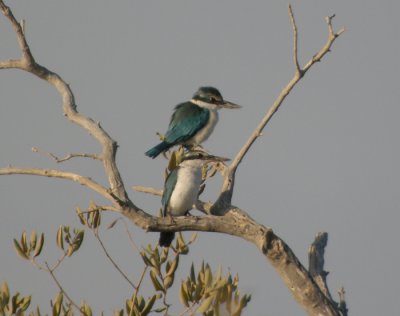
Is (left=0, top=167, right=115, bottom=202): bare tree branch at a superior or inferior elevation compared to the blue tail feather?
superior

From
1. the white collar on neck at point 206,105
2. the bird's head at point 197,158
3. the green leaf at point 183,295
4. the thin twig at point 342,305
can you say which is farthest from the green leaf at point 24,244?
the white collar on neck at point 206,105

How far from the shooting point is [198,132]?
11.4 metres

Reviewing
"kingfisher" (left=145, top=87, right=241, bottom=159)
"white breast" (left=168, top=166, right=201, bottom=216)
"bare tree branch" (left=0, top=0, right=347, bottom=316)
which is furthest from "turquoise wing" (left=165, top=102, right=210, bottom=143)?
"bare tree branch" (left=0, top=0, right=347, bottom=316)

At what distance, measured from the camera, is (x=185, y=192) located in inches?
361

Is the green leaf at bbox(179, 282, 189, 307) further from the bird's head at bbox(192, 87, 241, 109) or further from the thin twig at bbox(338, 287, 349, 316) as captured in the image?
the bird's head at bbox(192, 87, 241, 109)

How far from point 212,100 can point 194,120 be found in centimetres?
84

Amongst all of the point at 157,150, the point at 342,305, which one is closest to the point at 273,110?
the point at 342,305

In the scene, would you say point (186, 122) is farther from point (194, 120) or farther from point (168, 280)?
point (168, 280)

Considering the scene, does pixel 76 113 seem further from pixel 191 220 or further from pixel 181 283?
pixel 181 283

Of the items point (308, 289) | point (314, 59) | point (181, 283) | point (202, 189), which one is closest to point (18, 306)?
point (181, 283)

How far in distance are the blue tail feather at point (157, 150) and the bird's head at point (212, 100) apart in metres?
1.11

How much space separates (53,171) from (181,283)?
1.92 meters

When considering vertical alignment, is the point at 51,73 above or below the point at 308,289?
above

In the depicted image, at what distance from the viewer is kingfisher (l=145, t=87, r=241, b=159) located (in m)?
11.2
